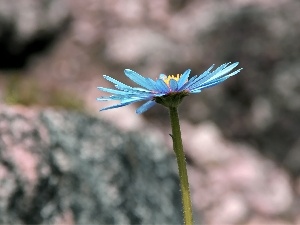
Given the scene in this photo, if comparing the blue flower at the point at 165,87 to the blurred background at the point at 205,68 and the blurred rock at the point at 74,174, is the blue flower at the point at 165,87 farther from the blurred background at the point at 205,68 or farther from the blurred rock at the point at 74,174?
the blurred background at the point at 205,68

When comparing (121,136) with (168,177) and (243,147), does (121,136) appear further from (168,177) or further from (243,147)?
(243,147)

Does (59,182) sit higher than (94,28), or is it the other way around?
(94,28)

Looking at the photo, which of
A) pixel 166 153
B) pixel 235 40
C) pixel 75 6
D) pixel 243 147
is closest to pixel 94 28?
pixel 75 6

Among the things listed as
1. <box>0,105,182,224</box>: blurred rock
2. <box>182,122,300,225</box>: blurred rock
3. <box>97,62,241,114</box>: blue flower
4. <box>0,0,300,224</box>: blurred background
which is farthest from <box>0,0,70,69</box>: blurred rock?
<box>97,62,241,114</box>: blue flower

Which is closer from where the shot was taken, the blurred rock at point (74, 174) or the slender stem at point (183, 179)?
the slender stem at point (183, 179)

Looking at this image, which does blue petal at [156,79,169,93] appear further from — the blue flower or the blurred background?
the blurred background

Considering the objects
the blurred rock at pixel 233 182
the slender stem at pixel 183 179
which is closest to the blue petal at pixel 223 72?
the slender stem at pixel 183 179

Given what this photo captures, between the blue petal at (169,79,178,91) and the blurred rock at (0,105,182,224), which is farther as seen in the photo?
the blurred rock at (0,105,182,224)
